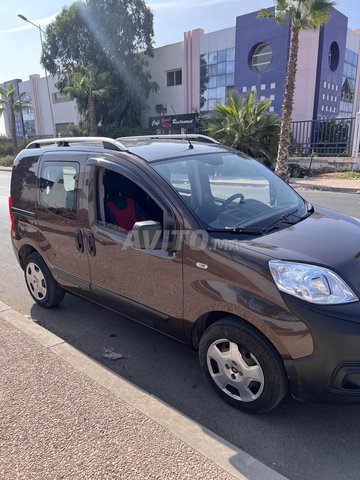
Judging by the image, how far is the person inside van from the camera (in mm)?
3266

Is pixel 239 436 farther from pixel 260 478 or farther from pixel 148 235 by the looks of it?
pixel 148 235

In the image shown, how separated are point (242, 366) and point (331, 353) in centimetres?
60

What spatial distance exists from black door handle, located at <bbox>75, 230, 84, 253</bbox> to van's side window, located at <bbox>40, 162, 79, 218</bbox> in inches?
6.8

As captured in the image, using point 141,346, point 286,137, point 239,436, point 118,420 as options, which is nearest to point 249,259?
point 239,436

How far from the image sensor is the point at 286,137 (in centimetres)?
1631

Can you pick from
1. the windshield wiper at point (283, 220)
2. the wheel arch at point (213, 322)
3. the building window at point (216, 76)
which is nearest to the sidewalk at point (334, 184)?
the building window at point (216, 76)

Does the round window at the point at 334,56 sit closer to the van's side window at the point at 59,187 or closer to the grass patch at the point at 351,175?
the grass patch at the point at 351,175

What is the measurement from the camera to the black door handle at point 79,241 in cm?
347

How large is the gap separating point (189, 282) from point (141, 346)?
1.15m

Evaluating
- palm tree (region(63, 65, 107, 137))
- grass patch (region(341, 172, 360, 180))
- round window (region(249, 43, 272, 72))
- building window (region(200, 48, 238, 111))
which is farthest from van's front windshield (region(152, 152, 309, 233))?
palm tree (region(63, 65, 107, 137))

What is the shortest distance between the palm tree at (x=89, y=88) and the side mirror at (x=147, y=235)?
28719 mm

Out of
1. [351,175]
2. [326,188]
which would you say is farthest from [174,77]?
[326,188]

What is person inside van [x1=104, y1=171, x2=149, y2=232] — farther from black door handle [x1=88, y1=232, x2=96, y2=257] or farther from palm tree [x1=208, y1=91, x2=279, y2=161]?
palm tree [x1=208, y1=91, x2=279, y2=161]

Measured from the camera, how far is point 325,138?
20.4m
